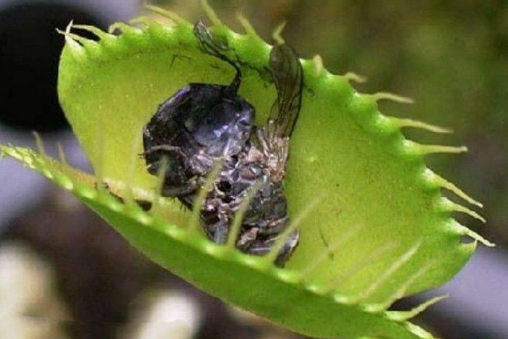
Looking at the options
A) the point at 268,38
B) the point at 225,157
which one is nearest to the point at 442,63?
the point at 268,38

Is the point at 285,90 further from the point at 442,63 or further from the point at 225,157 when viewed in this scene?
the point at 442,63

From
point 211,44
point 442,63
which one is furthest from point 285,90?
point 442,63

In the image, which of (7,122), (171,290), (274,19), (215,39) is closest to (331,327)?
(215,39)

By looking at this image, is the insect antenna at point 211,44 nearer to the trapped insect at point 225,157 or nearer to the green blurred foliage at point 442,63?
the trapped insect at point 225,157

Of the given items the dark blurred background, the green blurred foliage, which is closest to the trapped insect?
the dark blurred background

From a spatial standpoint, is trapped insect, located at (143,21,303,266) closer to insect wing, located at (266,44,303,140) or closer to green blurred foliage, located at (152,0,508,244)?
insect wing, located at (266,44,303,140)

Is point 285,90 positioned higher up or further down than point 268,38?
further down

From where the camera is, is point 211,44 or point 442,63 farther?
point 442,63
